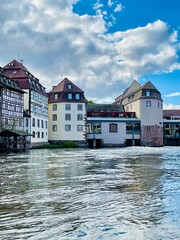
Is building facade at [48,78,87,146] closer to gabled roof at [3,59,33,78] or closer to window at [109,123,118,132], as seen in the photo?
window at [109,123,118,132]

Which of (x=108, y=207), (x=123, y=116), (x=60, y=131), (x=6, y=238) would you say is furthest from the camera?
(x=123, y=116)

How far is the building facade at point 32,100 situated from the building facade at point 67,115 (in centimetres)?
373

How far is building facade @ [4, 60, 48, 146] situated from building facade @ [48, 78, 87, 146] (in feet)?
12.2

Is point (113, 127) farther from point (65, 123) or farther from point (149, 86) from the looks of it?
point (149, 86)

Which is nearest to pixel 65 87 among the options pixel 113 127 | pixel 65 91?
pixel 65 91

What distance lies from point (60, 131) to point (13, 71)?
49.9 ft

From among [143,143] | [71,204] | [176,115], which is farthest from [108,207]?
[176,115]

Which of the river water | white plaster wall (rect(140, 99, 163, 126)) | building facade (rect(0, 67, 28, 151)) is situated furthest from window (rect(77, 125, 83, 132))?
the river water

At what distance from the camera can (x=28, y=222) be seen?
647cm

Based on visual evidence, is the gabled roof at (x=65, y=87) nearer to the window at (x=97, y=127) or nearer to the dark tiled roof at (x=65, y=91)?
the dark tiled roof at (x=65, y=91)

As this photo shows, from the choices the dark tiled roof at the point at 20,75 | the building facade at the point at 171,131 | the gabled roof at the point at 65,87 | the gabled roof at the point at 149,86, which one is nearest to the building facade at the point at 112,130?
the gabled roof at the point at 65,87

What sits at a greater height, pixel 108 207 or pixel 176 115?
pixel 176 115

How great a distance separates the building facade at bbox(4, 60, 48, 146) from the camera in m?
48.9

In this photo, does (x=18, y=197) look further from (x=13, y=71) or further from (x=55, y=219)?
(x=13, y=71)
